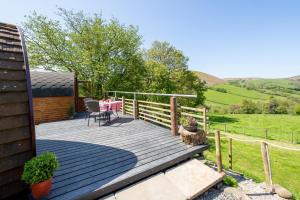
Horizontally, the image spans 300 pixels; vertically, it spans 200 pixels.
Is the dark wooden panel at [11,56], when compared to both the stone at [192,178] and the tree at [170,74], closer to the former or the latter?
the stone at [192,178]

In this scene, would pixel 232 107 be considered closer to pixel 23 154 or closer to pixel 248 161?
pixel 248 161

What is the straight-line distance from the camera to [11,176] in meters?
2.75

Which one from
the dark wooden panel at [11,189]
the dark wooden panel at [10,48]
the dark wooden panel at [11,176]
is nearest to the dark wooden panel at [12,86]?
the dark wooden panel at [10,48]

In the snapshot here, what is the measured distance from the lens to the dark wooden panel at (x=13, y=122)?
2630 mm

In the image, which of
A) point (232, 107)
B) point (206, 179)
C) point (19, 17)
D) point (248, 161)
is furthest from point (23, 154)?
point (232, 107)

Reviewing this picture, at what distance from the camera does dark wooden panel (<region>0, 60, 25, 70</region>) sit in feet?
9.08

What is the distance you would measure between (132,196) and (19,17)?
20.9 m

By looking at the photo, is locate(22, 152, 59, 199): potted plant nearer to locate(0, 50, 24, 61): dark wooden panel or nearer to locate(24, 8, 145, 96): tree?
locate(0, 50, 24, 61): dark wooden panel

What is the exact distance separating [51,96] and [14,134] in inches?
298

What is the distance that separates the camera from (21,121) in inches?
112

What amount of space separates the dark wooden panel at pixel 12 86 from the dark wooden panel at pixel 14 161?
1.02 metres

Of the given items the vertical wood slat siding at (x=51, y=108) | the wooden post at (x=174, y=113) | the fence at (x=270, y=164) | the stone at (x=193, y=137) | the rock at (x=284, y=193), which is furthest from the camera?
the vertical wood slat siding at (x=51, y=108)

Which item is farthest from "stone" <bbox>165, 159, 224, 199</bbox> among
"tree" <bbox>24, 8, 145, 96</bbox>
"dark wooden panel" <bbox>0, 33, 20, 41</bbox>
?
"tree" <bbox>24, 8, 145, 96</bbox>

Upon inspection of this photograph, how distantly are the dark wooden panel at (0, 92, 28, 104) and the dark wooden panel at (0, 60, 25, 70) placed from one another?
0.42 m
